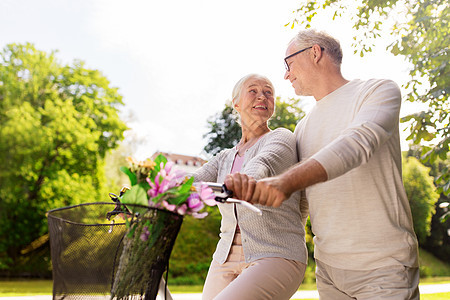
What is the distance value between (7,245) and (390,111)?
21200 millimetres

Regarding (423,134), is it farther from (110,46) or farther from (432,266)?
(110,46)

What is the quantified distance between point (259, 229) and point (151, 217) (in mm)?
680

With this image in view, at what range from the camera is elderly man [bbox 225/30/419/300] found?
4.91 ft

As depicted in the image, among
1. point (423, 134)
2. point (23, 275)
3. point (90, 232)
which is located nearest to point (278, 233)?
point (90, 232)

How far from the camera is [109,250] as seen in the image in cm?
141

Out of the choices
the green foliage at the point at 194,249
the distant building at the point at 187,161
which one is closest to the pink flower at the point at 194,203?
the distant building at the point at 187,161

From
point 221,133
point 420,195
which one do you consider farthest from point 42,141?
point 420,195

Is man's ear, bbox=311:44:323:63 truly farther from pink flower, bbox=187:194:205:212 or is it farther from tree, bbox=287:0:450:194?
tree, bbox=287:0:450:194

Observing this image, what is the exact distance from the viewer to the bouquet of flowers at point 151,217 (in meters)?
1.28

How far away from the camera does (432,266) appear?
94.2ft

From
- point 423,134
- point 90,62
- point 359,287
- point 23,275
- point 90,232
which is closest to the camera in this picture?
point 90,232

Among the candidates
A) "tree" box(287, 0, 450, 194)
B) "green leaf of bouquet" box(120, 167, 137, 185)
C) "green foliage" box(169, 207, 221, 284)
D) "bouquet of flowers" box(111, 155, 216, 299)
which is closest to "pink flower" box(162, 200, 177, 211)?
"bouquet of flowers" box(111, 155, 216, 299)

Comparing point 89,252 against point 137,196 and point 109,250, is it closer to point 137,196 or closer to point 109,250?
point 109,250

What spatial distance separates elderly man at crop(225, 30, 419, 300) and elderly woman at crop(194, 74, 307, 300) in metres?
0.15
